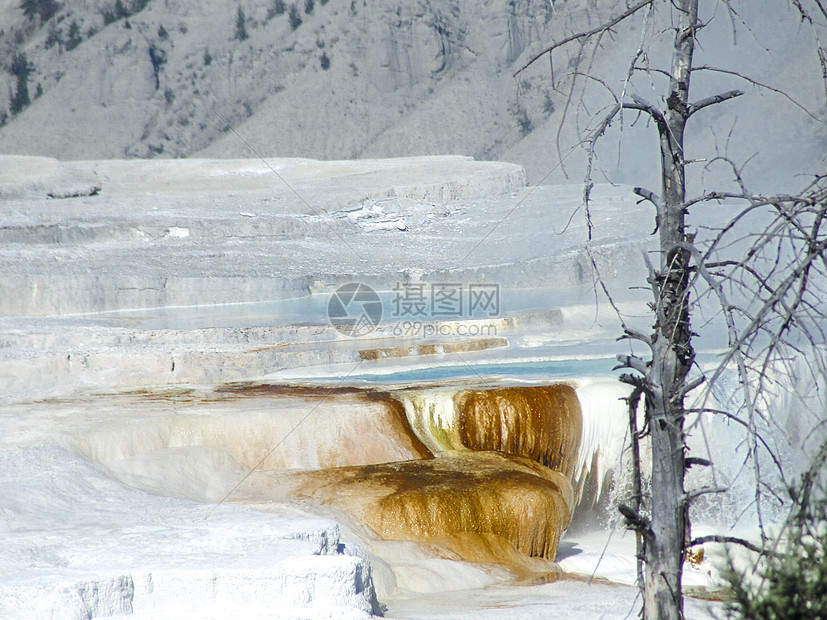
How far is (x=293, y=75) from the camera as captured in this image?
122 ft

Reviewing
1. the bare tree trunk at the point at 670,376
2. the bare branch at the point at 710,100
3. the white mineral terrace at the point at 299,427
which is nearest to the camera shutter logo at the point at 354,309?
the white mineral terrace at the point at 299,427

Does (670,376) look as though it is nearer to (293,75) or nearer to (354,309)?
(354,309)

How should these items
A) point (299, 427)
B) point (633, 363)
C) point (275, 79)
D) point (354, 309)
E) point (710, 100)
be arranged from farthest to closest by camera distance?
1. point (275, 79)
2. point (354, 309)
3. point (299, 427)
4. point (633, 363)
5. point (710, 100)

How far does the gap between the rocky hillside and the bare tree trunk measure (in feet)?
97.6

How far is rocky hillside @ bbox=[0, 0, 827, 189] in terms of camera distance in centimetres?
3450

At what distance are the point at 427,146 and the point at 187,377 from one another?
26.2m

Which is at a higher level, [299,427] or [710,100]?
[710,100]

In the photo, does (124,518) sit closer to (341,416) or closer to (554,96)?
(341,416)

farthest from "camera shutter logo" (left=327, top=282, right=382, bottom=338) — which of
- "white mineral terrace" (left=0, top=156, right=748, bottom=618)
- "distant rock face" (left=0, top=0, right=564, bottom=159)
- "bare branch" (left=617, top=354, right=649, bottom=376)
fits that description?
"distant rock face" (left=0, top=0, right=564, bottom=159)

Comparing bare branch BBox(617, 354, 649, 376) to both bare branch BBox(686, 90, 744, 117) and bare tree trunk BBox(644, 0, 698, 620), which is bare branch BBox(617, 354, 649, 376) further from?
bare branch BBox(686, 90, 744, 117)

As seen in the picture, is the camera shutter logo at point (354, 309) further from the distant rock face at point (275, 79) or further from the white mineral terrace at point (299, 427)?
the distant rock face at point (275, 79)

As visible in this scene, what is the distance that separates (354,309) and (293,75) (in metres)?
25.0

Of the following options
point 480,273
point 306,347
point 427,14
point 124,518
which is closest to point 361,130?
point 427,14

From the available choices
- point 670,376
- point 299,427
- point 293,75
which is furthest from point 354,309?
point 293,75
